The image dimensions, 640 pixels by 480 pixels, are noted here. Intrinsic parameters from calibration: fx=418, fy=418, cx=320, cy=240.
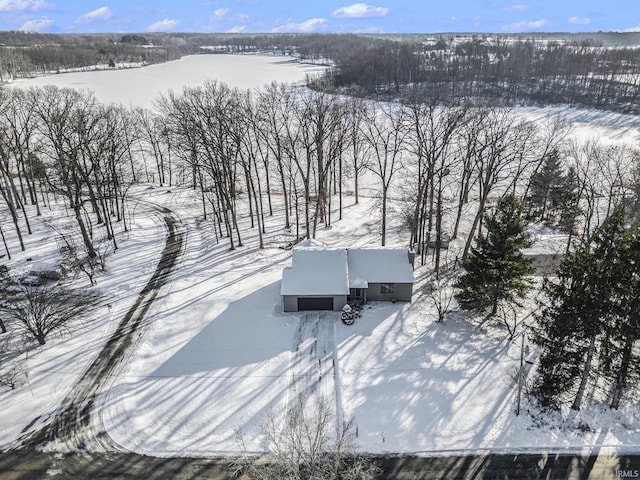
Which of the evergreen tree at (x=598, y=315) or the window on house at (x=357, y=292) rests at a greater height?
the evergreen tree at (x=598, y=315)

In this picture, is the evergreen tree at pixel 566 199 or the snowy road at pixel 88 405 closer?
the snowy road at pixel 88 405

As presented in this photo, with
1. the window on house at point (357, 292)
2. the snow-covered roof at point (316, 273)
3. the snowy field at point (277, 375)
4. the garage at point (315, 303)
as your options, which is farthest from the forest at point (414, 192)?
the garage at point (315, 303)

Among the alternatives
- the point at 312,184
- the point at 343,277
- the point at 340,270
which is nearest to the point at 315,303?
the point at 343,277

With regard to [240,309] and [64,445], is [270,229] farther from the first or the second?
[64,445]

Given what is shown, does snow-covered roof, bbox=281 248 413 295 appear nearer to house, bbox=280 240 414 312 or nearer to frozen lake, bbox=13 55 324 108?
house, bbox=280 240 414 312

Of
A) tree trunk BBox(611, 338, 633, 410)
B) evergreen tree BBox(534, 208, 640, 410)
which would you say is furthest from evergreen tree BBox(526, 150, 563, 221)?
tree trunk BBox(611, 338, 633, 410)

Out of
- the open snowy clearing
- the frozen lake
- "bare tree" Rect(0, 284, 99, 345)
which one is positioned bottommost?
the open snowy clearing

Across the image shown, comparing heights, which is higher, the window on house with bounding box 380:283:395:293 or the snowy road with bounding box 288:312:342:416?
the window on house with bounding box 380:283:395:293

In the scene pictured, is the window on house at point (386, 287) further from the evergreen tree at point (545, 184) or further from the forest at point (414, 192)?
the evergreen tree at point (545, 184)
